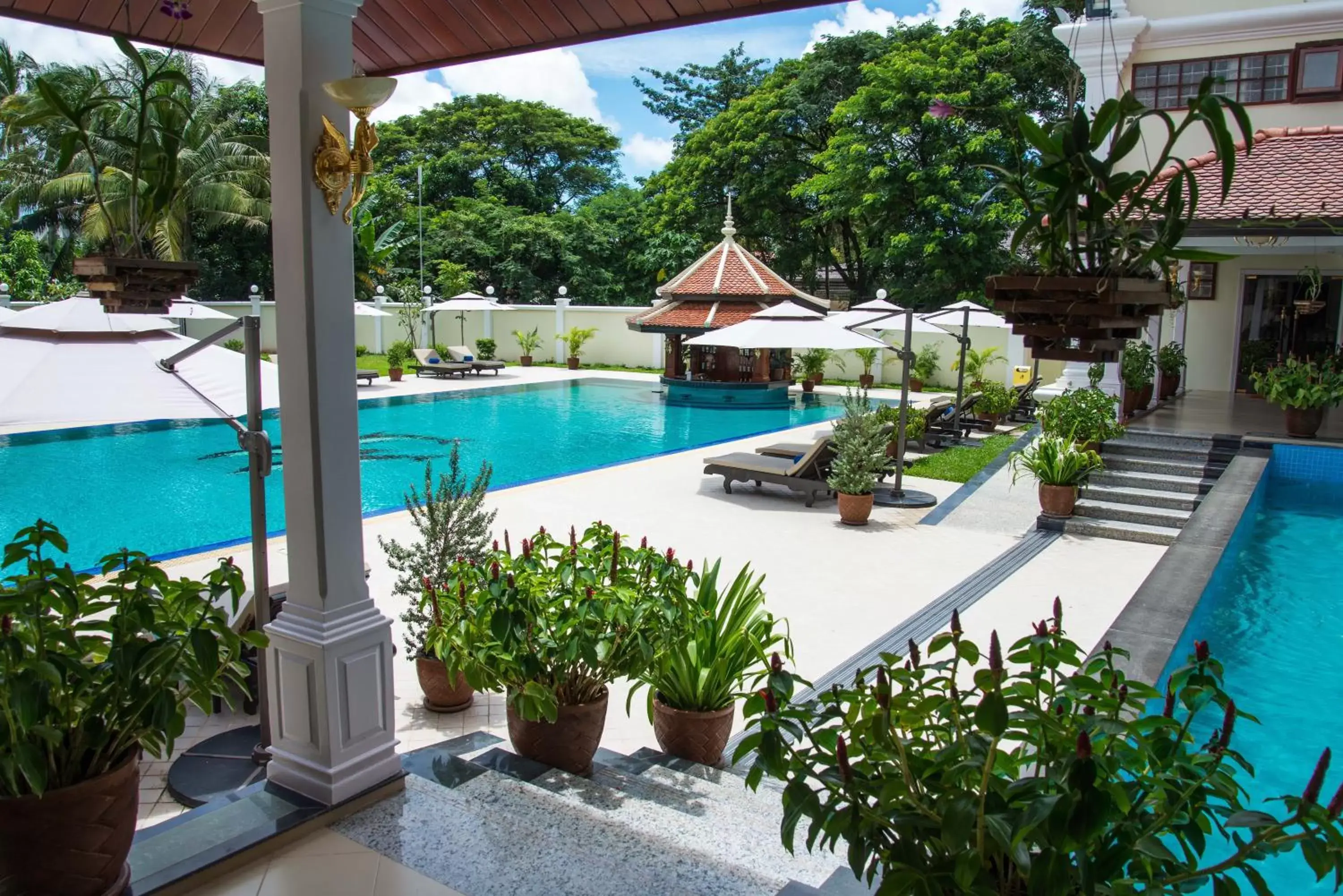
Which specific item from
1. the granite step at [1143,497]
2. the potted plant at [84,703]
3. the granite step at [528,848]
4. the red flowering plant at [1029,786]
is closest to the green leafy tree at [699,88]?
the granite step at [1143,497]

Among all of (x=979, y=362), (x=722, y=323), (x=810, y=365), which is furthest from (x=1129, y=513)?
(x=810, y=365)

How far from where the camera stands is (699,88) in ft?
114

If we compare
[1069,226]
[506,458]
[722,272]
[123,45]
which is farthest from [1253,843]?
[722,272]

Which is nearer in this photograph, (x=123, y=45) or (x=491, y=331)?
(x=123, y=45)

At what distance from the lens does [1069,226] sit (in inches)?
88.0

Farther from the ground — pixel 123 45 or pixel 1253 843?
pixel 123 45

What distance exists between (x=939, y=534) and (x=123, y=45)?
25.8ft

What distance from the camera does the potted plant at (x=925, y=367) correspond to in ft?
78.3

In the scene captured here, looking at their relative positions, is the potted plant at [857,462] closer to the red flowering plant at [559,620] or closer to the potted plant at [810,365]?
the red flowering plant at [559,620]

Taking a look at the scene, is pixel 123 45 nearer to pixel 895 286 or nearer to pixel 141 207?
pixel 141 207

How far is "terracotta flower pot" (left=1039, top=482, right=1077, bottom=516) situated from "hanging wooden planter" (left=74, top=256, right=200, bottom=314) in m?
8.12

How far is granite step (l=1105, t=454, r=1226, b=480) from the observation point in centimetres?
1068

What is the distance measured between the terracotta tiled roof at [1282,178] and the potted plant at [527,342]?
2024cm

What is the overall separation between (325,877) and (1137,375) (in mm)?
12872
